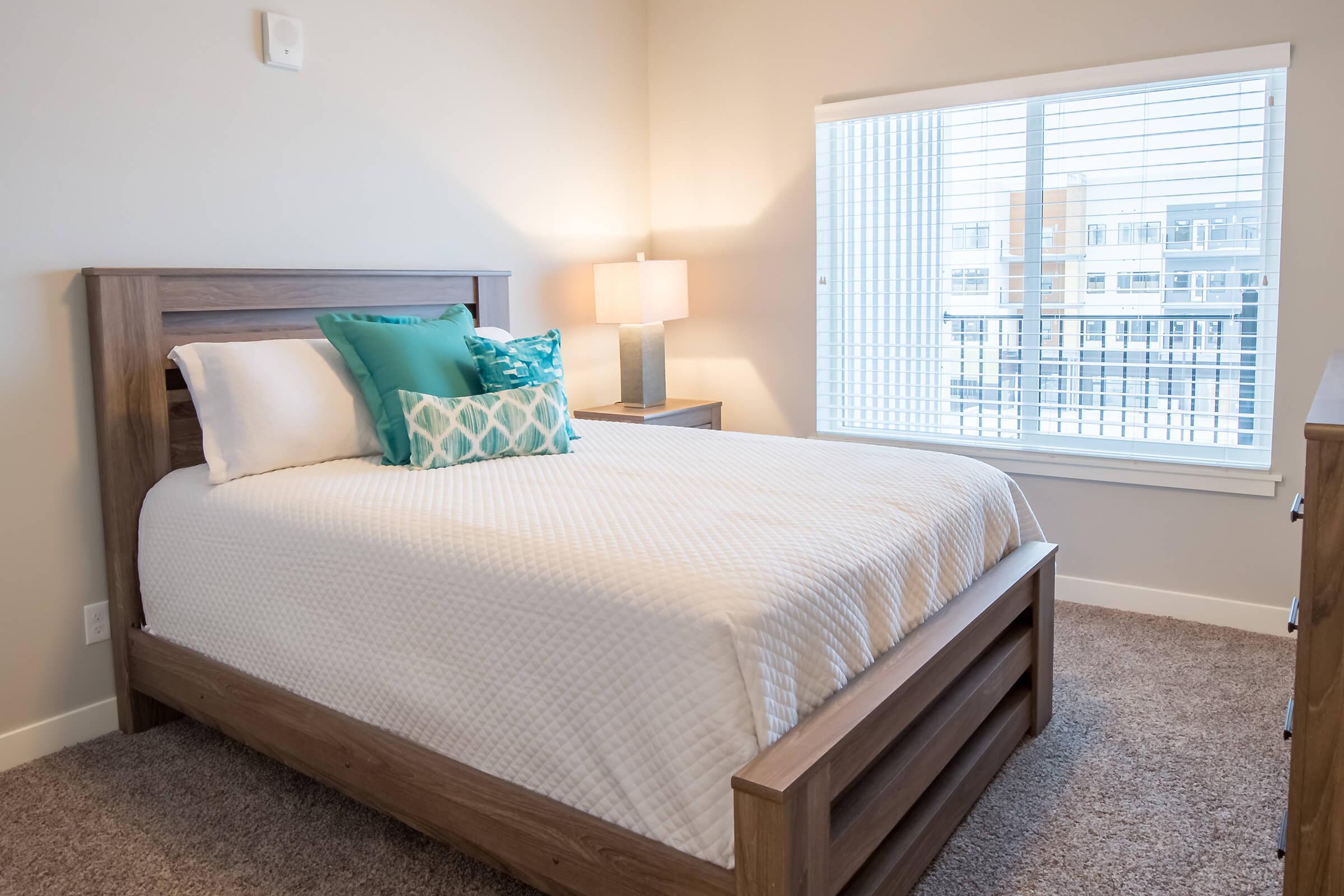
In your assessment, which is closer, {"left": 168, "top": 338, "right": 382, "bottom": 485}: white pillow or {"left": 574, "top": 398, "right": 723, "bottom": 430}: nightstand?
{"left": 168, "top": 338, "right": 382, "bottom": 485}: white pillow

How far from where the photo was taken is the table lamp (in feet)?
13.0

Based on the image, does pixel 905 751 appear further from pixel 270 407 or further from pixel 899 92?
pixel 899 92

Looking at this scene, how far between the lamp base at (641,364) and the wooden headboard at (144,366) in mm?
1405

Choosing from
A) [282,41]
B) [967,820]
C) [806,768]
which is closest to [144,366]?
[282,41]

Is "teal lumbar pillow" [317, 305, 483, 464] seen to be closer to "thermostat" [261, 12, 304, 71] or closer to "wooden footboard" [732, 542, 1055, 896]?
"thermostat" [261, 12, 304, 71]

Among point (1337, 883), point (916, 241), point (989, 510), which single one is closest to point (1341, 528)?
point (1337, 883)

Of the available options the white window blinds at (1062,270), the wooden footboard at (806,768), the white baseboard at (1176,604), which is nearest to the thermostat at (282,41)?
the wooden footboard at (806,768)

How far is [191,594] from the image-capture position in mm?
2422

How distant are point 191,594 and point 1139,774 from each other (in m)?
2.28

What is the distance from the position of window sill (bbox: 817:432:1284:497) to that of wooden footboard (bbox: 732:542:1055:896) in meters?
1.02

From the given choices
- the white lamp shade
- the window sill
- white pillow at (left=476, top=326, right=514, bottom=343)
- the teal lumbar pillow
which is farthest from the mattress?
the white lamp shade

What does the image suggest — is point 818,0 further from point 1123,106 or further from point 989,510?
point 989,510

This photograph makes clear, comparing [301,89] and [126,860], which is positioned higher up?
[301,89]

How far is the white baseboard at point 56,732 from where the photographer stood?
2.51 meters
